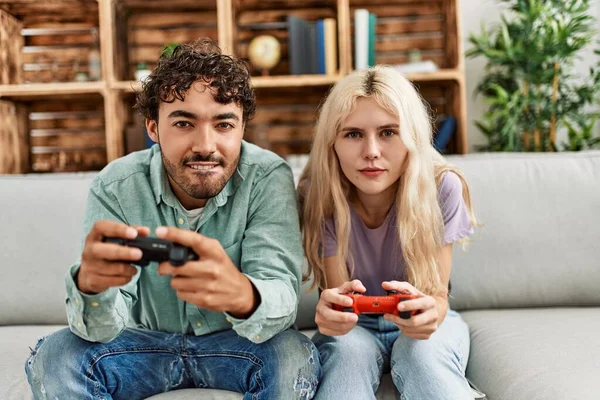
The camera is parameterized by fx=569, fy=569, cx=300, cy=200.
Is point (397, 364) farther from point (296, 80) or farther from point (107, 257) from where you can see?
point (296, 80)

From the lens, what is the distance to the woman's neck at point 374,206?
1.32 metres

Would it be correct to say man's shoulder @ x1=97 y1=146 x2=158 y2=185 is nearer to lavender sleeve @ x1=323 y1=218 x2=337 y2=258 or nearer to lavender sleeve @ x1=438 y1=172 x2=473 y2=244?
lavender sleeve @ x1=323 y1=218 x2=337 y2=258

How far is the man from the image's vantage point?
36.5 inches

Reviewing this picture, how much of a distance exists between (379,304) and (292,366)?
7.4 inches

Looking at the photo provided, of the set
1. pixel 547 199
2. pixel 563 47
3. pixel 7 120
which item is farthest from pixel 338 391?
pixel 7 120

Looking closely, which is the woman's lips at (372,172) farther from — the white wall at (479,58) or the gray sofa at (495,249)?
the white wall at (479,58)

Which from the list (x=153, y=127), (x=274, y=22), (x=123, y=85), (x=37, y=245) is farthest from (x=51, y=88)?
(x=153, y=127)

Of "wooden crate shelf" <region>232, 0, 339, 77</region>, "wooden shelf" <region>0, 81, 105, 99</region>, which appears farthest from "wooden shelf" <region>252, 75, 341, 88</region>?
"wooden shelf" <region>0, 81, 105, 99</region>

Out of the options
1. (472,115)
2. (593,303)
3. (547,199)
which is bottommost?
(593,303)

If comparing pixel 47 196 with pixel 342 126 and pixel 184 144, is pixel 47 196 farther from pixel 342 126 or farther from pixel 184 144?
pixel 342 126

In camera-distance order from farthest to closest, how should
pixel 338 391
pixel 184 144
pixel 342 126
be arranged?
pixel 342 126 < pixel 184 144 < pixel 338 391

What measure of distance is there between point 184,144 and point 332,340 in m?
0.49

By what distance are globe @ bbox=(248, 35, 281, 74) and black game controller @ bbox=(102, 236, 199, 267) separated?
150 centimetres

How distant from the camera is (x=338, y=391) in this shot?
101 centimetres
